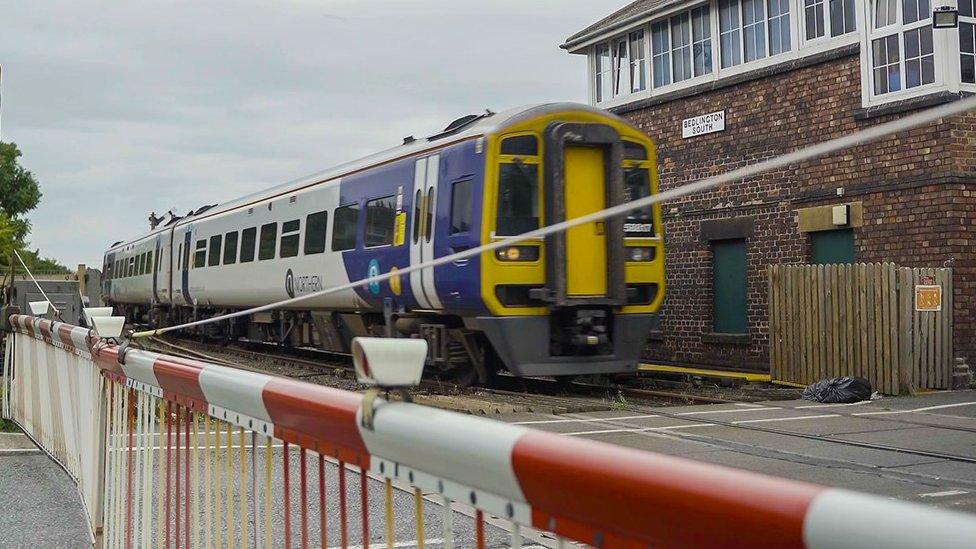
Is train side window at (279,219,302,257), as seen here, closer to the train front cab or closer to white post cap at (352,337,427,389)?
the train front cab

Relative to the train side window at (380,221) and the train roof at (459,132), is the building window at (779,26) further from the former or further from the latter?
the train side window at (380,221)

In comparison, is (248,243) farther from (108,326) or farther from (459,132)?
(108,326)

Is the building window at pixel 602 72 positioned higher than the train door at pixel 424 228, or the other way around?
the building window at pixel 602 72

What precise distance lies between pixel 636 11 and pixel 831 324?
28.7 ft

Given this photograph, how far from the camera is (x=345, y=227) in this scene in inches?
590

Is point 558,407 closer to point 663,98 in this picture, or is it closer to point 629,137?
point 629,137

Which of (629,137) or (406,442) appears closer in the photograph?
(406,442)

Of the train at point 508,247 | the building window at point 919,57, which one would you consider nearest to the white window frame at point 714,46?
the building window at point 919,57

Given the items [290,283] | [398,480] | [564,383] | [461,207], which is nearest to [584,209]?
[461,207]

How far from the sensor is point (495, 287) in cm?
1195

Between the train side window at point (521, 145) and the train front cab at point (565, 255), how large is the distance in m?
0.01

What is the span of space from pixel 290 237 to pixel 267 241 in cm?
124

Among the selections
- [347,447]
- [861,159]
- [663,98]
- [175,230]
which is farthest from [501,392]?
[175,230]

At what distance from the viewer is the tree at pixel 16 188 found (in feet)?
217
